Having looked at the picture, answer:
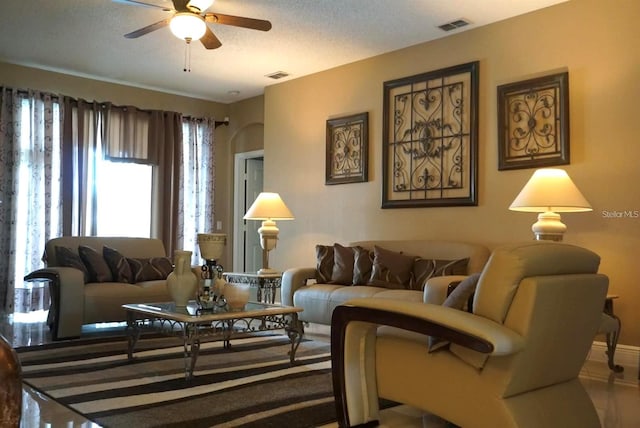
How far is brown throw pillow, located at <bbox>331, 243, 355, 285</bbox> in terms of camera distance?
17.0 ft

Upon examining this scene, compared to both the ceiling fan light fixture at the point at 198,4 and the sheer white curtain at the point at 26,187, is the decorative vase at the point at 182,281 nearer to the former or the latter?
the ceiling fan light fixture at the point at 198,4

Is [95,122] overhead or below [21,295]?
overhead

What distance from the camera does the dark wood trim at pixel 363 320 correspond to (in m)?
2.13

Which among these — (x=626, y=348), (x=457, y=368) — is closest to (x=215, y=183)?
(x=626, y=348)

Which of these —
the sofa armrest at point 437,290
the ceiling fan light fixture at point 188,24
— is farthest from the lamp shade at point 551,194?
the ceiling fan light fixture at point 188,24

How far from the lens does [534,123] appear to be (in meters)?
4.66

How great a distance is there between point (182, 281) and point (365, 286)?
65.4 inches

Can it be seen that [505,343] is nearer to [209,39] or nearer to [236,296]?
[236,296]

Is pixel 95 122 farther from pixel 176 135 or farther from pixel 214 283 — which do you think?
pixel 214 283

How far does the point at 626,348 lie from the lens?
4.13 meters

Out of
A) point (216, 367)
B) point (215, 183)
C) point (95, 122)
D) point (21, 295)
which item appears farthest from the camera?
point (215, 183)

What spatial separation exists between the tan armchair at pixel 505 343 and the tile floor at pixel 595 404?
35 centimetres

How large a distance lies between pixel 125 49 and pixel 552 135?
418 centimetres

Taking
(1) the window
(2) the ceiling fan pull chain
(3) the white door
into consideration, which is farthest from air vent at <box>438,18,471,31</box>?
(1) the window
